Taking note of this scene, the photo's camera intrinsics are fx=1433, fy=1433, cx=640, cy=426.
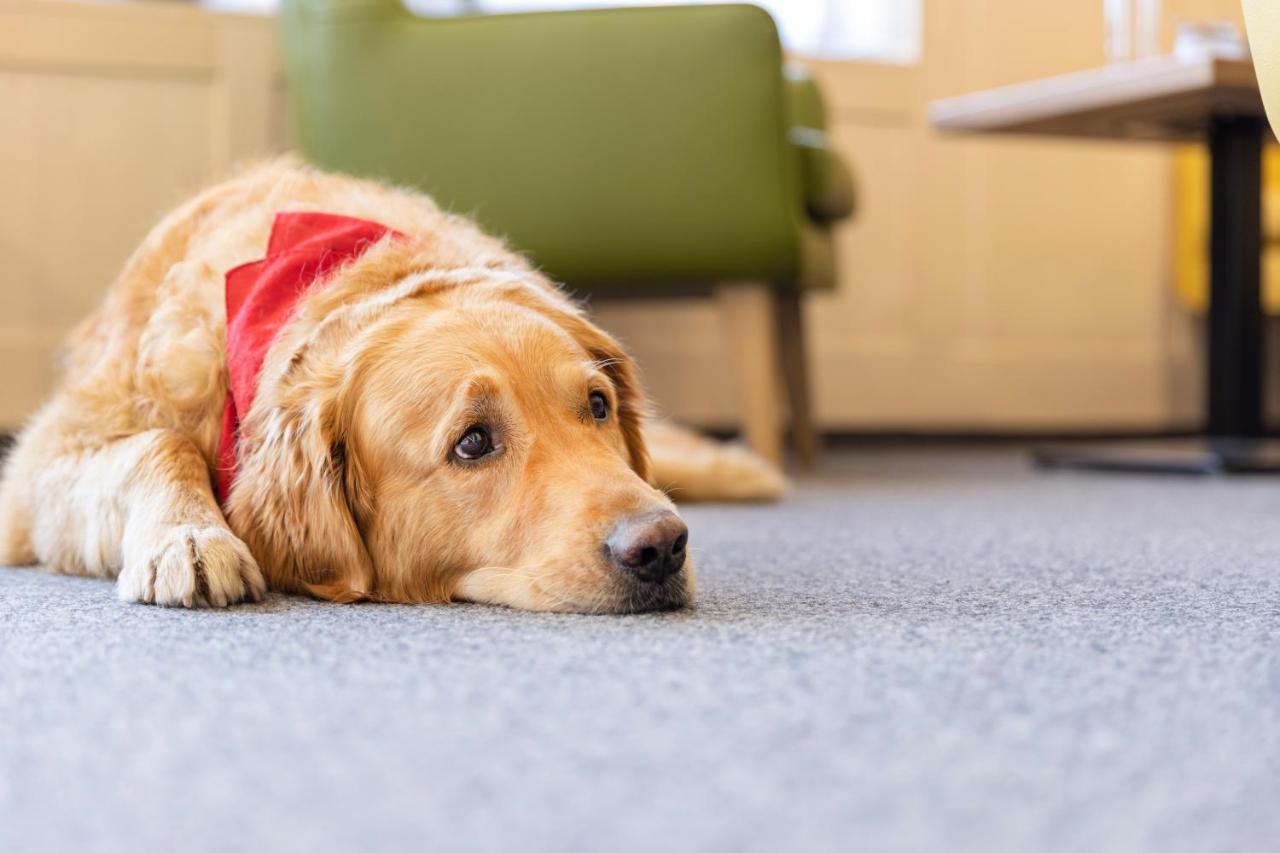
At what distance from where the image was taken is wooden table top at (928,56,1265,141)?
3299mm

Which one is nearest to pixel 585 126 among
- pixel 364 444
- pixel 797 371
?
pixel 797 371

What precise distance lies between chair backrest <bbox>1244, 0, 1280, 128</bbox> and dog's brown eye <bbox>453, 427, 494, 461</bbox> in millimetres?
978

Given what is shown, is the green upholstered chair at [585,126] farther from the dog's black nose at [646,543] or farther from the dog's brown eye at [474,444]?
the dog's black nose at [646,543]

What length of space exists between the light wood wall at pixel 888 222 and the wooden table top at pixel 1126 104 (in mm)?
1158

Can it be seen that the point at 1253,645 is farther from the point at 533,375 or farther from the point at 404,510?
the point at 404,510

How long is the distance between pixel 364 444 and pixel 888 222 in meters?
4.02

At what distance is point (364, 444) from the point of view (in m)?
1.63

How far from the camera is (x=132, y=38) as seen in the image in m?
4.18

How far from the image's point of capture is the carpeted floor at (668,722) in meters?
0.82

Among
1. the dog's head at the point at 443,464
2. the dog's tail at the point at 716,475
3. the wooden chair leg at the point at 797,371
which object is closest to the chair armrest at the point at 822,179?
the wooden chair leg at the point at 797,371

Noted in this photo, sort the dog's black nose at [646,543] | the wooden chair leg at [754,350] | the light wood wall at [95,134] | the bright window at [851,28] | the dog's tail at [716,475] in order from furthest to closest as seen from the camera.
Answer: the bright window at [851,28] → the light wood wall at [95,134] → the wooden chair leg at [754,350] → the dog's tail at [716,475] → the dog's black nose at [646,543]

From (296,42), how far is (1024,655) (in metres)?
2.79

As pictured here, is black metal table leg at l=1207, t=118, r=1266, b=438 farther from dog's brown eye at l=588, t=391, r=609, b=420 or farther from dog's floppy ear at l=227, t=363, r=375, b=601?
dog's floppy ear at l=227, t=363, r=375, b=601

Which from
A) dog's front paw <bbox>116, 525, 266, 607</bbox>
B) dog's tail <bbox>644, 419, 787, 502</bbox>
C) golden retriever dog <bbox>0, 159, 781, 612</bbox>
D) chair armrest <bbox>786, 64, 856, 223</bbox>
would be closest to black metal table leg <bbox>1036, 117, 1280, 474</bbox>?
chair armrest <bbox>786, 64, 856, 223</bbox>
